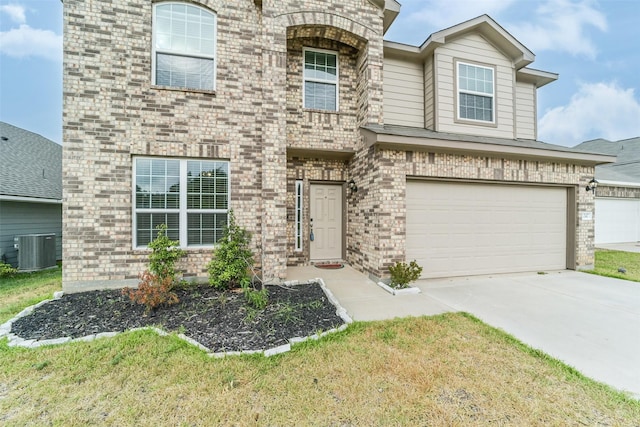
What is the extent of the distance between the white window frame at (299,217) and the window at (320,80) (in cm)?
207

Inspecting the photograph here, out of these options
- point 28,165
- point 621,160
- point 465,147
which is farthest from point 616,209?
point 28,165

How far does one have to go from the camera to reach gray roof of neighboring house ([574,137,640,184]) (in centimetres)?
1325

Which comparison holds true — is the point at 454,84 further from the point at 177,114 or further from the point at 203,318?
the point at 203,318

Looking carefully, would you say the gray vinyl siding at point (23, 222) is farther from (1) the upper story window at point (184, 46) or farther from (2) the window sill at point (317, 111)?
(2) the window sill at point (317, 111)

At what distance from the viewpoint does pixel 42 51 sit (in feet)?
54.1

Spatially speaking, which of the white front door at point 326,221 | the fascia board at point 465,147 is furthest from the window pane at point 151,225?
the fascia board at point 465,147

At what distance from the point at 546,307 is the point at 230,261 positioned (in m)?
5.59

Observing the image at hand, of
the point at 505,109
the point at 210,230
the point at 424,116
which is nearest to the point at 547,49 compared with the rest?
the point at 505,109

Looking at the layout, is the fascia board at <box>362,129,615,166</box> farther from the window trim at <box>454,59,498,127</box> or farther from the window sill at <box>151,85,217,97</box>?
the window sill at <box>151,85,217,97</box>

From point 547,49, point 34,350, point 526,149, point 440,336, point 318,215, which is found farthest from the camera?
point 547,49

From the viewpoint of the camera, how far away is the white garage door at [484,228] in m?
6.14

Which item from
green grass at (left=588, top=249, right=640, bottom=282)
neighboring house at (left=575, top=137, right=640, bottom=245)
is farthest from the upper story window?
neighboring house at (left=575, top=137, right=640, bottom=245)

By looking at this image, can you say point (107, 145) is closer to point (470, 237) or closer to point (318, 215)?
point (318, 215)

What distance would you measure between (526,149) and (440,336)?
207 inches
